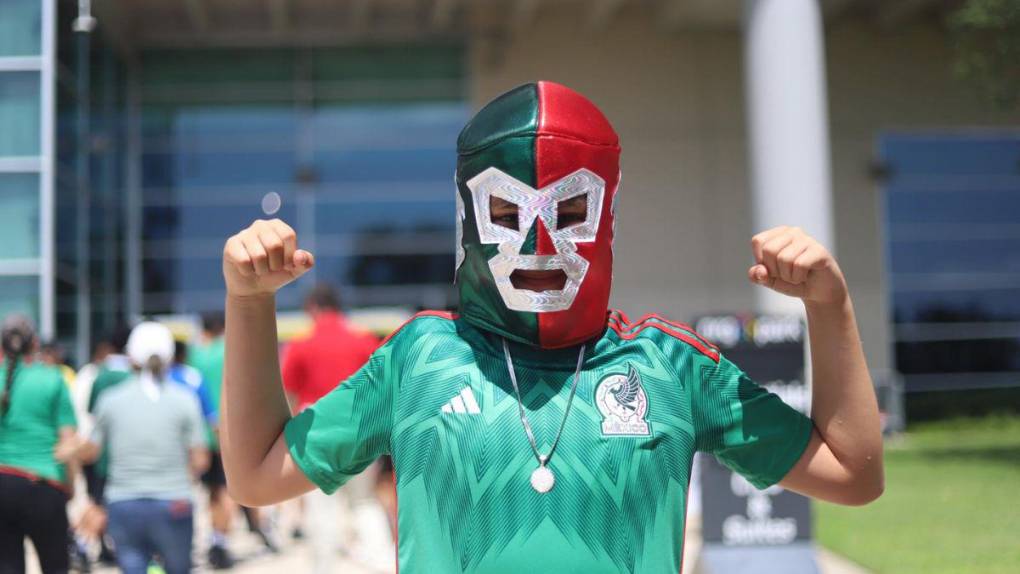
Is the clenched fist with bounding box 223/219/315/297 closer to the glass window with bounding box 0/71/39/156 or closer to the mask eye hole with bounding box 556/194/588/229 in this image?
the mask eye hole with bounding box 556/194/588/229

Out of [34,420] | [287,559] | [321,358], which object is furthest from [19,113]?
[34,420]

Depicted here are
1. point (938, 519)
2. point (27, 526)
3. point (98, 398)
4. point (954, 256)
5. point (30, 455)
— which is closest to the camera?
point (27, 526)

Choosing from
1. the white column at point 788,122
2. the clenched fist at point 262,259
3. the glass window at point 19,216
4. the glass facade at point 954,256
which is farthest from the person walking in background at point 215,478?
the glass facade at point 954,256

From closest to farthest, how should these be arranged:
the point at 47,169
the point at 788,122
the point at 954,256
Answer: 1. the point at 788,122
2. the point at 47,169
3. the point at 954,256

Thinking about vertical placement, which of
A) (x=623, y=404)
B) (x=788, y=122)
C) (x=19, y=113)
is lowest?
(x=623, y=404)

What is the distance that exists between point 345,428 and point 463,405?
26 centimetres

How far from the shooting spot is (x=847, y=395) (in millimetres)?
2342

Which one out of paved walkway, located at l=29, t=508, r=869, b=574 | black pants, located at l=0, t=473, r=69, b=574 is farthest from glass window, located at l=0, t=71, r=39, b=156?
black pants, located at l=0, t=473, r=69, b=574

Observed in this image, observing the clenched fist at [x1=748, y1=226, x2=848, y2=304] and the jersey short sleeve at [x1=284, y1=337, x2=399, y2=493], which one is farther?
the jersey short sleeve at [x1=284, y1=337, x2=399, y2=493]

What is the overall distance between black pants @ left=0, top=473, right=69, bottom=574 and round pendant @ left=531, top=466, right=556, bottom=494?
4.27 meters

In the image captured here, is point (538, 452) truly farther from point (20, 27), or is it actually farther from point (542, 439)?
point (20, 27)

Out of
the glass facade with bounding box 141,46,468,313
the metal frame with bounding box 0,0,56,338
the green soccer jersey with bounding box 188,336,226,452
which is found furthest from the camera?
the glass facade with bounding box 141,46,468,313

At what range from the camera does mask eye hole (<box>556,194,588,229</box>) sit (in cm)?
234

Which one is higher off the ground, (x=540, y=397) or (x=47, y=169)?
(x=47, y=169)
